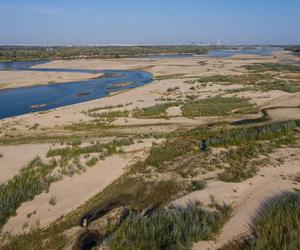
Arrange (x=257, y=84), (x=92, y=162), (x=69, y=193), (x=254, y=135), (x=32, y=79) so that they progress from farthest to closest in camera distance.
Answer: (x=32, y=79) → (x=257, y=84) → (x=254, y=135) → (x=92, y=162) → (x=69, y=193)

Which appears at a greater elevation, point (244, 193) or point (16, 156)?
point (244, 193)

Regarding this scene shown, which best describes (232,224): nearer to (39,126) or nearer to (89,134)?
(89,134)

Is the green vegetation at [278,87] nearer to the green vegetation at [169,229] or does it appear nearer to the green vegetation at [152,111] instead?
the green vegetation at [152,111]

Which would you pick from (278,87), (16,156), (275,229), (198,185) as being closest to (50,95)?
(16,156)

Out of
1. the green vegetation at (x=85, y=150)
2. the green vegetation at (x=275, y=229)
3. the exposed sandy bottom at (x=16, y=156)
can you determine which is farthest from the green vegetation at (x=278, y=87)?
the green vegetation at (x=275, y=229)

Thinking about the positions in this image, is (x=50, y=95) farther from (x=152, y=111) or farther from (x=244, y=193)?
(x=244, y=193)

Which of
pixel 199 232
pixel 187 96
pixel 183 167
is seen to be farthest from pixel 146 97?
pixel 199 232

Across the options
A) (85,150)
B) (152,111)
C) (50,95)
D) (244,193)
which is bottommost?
(50,95)

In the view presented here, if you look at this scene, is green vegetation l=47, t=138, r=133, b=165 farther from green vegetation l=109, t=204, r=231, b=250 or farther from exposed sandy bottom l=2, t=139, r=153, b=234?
green vegetation l=109, t=204, r=231, b=250
